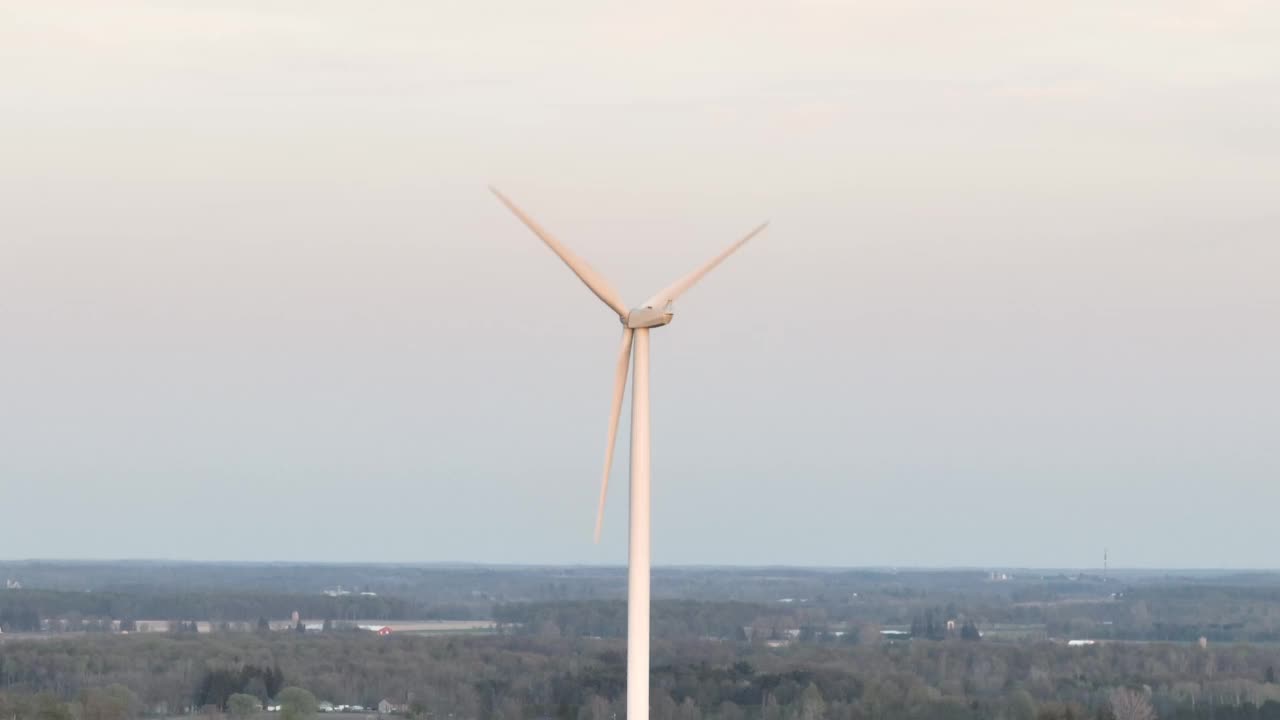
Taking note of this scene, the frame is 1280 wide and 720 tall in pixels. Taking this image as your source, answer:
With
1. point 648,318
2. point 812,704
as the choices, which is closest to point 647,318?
point 648,318

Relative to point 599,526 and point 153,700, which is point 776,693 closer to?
point 153,700

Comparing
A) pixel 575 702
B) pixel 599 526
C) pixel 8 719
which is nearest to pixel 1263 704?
pixel 575 702

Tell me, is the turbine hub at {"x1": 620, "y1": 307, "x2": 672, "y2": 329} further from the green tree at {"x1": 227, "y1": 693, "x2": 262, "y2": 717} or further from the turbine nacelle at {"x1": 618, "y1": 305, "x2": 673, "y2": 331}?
the green tree at {"x1": 227, "y1": 693, "x2": 262, "y2": 717}

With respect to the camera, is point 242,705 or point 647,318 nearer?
point 647,318

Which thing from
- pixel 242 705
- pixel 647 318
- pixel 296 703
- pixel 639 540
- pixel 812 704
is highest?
pixel 647 318

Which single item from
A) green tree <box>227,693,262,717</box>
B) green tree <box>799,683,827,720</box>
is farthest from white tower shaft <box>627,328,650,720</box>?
green tree <box>227,693,262,717</box>

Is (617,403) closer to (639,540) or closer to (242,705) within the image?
(639,540)

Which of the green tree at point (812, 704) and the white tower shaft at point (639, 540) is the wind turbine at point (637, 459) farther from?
the green tree at point (812, 704)
